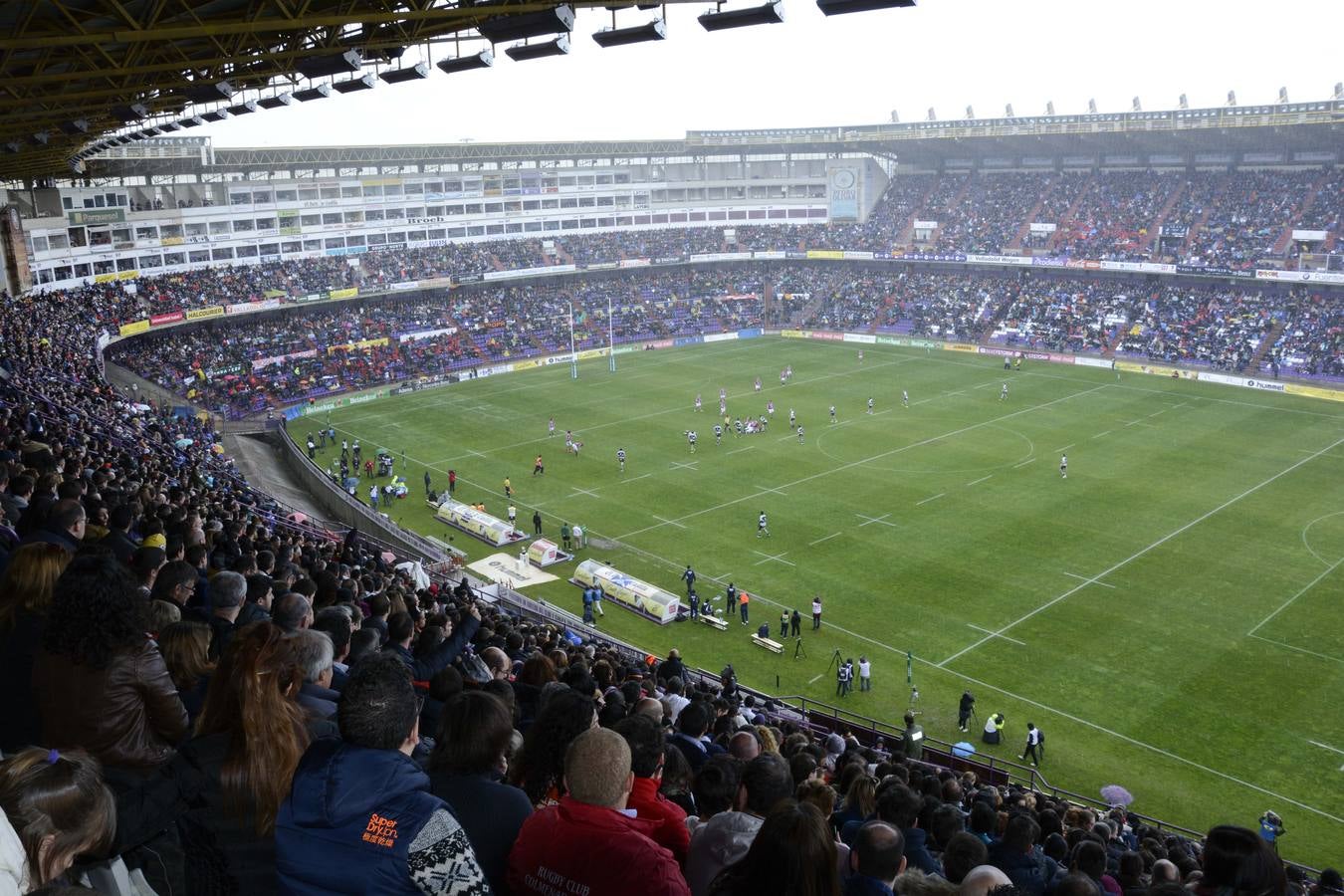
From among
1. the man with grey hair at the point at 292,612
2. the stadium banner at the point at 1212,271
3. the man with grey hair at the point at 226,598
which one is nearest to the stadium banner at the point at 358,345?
the stadium banner at the point at 1212,271

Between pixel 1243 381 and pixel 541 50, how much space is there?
2302 inches

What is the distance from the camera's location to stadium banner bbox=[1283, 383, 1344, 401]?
196 ft

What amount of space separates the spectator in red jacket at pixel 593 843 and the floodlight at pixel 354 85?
21.8m

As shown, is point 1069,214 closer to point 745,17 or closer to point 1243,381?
point 1243,381

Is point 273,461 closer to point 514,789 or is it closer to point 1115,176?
point 514,789

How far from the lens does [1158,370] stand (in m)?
67.5

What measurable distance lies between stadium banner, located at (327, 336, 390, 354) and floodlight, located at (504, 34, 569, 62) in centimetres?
5699

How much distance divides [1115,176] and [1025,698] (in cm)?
7047

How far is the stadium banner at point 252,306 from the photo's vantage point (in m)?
70.8

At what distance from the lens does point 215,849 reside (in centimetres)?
519

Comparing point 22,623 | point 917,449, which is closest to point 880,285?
point 917,449

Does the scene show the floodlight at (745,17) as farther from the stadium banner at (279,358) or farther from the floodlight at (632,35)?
the stadium banner at (279,358)

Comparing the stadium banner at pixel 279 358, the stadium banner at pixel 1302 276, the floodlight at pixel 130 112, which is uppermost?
the floodlight at pixel 130 112

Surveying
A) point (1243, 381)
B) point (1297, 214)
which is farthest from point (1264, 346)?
point (1297, 214)
